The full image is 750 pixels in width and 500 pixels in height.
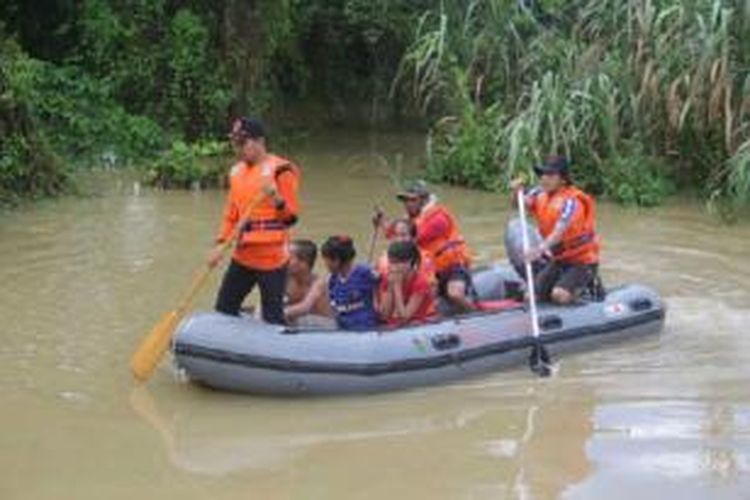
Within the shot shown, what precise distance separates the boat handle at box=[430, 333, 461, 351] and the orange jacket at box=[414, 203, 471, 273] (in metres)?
0.70

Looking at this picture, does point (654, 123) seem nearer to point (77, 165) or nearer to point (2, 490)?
point (77, 165)

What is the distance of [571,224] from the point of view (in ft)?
30.1

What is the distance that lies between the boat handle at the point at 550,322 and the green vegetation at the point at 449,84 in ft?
15.0

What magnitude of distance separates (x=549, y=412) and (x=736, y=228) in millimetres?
5837

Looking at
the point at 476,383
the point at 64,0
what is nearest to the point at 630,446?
the point at 476,383

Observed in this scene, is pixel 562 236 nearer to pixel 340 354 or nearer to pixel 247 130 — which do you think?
pixel 340 354

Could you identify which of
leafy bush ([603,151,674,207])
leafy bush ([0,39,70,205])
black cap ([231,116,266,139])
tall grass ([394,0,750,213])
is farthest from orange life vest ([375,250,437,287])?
leafy bush ([0,39,70,205])

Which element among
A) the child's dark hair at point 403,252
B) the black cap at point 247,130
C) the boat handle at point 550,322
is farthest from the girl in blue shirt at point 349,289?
the boat handle at point 550,322

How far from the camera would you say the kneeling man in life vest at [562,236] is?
29.9 feet

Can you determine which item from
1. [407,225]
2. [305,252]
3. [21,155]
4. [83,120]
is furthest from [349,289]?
[83,120]

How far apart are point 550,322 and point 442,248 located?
0.78 m

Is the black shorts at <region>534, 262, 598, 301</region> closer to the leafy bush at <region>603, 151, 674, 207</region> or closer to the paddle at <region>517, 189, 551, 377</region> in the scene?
the paddle at <region>517, 189, 551, 377</region>

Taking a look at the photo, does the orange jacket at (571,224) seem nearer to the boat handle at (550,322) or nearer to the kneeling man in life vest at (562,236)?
the kneeling man in life vest at (562,236)

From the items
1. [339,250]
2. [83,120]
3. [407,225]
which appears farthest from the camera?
[83,120]
